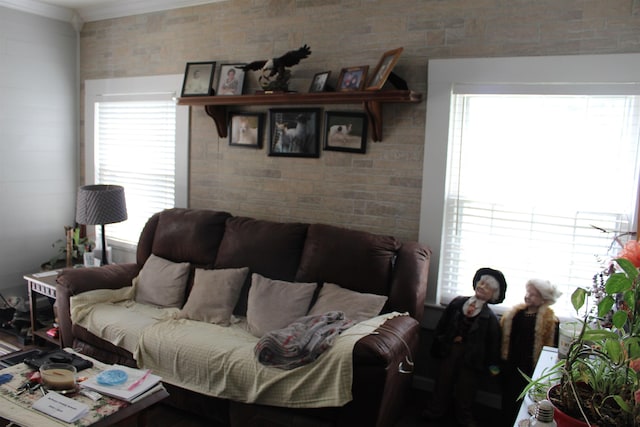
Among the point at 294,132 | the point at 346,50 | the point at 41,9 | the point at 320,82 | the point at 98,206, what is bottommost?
the point at 98,206

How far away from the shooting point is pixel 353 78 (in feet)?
10.8

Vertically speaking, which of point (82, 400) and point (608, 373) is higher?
point (608, 373)

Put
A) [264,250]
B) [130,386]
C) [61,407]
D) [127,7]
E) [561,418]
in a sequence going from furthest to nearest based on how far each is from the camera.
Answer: [127,7], [264,250], [130,386], [61,407], [561,418]

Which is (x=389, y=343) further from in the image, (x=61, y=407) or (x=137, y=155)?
(x=137, y=155)

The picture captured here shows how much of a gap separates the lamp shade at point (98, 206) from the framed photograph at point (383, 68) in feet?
6.99

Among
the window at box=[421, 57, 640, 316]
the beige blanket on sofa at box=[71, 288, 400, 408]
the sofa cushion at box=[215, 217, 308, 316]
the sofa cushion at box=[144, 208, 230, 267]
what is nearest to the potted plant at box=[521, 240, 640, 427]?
the beige blanket on sofa at box=[71, 288, 400, 408]

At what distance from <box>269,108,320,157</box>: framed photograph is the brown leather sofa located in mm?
551

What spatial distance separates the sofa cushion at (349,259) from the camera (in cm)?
309

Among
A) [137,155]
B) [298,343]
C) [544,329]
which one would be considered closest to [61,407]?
[298,343]

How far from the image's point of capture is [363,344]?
2.46 meters

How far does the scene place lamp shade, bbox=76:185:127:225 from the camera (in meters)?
3.91

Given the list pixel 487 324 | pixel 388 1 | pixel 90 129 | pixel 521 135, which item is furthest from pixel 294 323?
pixel 90 129

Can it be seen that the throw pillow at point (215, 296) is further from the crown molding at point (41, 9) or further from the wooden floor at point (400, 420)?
the crown molding at point (41, 9)

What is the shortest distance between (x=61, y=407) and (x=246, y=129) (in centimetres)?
231
